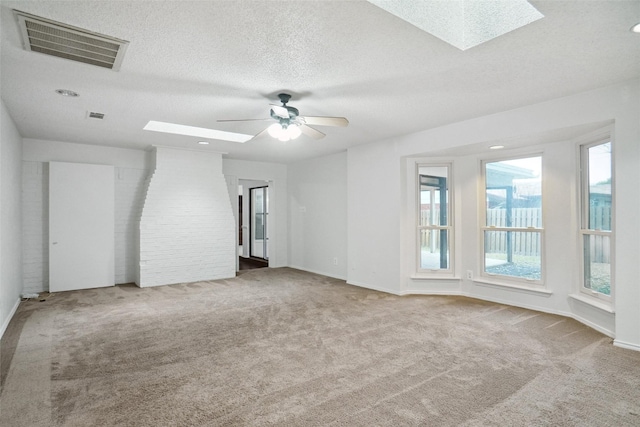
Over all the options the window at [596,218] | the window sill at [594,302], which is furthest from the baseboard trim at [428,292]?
the window at [596,218]

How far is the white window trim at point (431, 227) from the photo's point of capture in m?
5.35

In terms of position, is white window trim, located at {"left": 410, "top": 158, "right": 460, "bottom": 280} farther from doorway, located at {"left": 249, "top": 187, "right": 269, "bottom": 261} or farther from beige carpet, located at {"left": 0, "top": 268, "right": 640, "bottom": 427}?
doorway, located at {"left": 249, "top": 187, "right": 269, "bottom": 261}

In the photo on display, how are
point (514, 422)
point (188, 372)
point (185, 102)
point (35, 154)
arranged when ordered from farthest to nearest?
point (35, 154) < point (185, 102) < point (188, 372) < point (514, 422)

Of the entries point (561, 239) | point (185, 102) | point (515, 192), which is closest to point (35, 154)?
point (185, 102)

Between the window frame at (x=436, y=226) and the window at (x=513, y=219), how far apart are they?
1.55 ft

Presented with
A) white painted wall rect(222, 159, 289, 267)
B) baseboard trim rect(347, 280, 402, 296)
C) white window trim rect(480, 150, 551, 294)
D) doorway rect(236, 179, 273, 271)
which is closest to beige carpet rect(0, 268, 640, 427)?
white window trim rect(480, 150, 551, 294)

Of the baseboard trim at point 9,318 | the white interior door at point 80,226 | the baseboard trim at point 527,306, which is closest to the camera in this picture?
the baseboard trim at point 527,306

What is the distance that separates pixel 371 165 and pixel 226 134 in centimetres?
245

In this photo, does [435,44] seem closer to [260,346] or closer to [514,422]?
[514,422]

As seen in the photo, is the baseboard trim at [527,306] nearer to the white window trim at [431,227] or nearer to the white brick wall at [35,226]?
the white window trim at [431,227]

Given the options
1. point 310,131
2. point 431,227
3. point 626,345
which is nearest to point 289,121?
point 310,131

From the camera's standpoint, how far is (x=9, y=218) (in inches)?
162

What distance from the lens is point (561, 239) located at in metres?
4.27

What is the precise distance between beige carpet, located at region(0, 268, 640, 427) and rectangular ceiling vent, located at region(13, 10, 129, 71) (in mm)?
2459
